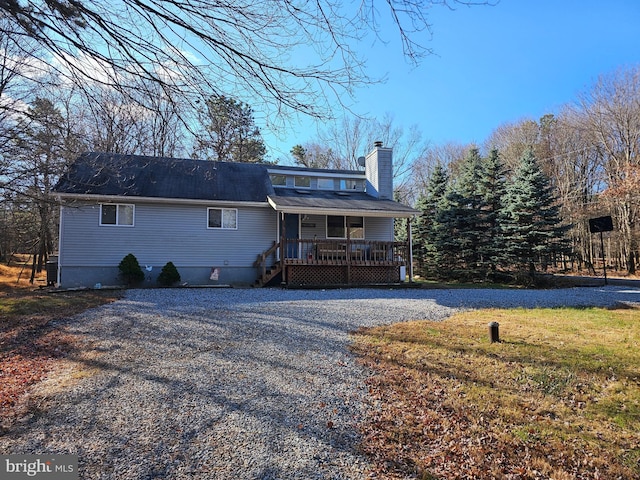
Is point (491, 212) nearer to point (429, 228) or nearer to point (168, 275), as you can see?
point (429, 228)

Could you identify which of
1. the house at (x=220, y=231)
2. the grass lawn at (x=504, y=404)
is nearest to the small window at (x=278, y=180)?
the house at (x=220, y=231)

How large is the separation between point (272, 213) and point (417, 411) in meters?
11.2

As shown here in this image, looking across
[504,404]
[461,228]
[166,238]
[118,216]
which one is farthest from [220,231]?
[461,228]

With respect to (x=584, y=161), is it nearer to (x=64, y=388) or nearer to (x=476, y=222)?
(x=476, y=222)

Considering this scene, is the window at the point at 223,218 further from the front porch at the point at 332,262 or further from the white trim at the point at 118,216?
the white trim at the point at 118,216

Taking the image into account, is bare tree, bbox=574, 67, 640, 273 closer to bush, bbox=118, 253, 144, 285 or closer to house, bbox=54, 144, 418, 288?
house, bbox=54, 144, 418, 288

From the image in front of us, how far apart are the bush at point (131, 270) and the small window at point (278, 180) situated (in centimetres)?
658

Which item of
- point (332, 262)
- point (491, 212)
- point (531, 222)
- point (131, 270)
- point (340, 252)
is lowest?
point (131, 270)

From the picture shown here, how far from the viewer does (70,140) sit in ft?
19.2

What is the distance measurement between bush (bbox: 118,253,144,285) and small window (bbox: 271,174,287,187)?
21.6ft

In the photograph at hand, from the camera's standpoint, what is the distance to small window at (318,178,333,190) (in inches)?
656

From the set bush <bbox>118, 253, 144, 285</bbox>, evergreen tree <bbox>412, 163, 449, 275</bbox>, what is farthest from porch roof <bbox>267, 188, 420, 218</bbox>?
evergreen tree <bbox>412, 163, 449, 275</bbox>

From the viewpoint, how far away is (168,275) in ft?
40.1

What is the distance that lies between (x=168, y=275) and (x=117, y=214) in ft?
9.27
